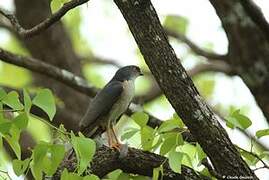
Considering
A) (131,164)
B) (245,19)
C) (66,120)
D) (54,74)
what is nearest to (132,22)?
(131,164)

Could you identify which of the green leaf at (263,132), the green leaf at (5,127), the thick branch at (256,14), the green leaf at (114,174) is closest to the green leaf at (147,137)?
the green leaf at (114,174)

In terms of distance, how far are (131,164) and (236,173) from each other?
1.72ft

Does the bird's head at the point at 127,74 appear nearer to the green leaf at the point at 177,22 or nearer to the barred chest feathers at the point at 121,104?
the barred chest feathers at the point at 121,104

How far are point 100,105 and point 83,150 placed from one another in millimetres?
1616

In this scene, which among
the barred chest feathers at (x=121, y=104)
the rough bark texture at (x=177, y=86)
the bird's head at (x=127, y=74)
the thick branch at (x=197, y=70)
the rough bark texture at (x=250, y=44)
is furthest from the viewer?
the thick branch at (x=197, y=70)

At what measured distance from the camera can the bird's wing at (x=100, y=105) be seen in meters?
4.40

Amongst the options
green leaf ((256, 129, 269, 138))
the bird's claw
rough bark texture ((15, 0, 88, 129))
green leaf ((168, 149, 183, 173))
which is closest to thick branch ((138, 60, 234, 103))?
rough bark texture ((15, 0, 88, 129))

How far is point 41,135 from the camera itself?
8.55 m

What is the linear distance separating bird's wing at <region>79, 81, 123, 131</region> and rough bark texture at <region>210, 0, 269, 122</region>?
0.83 m

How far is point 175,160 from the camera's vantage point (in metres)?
3.06

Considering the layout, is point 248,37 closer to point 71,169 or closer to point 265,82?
point 265,82

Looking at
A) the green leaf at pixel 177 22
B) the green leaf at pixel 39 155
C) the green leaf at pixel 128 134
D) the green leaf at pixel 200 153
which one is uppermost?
the green leaf at pixel 177 22

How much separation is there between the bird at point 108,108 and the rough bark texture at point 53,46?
220 centimetres

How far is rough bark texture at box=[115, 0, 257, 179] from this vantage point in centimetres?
322
